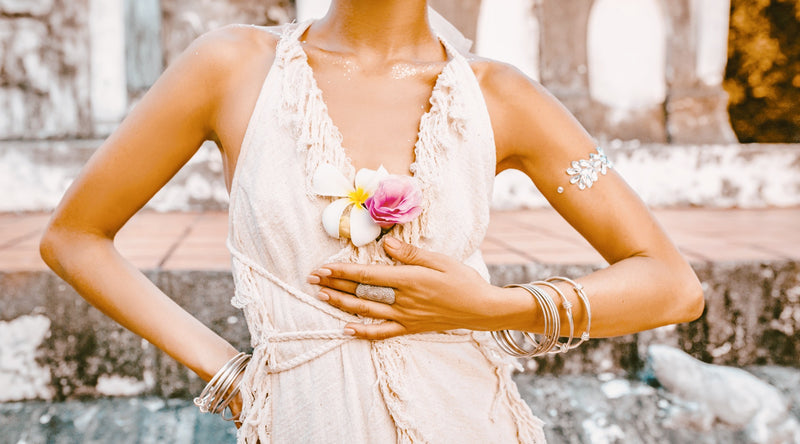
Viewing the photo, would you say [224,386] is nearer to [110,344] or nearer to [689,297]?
[689,297]

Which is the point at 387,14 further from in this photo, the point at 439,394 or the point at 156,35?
the point at 156,35

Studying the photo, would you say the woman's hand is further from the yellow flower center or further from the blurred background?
the blurred background

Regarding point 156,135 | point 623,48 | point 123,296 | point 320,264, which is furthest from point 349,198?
point 623,48

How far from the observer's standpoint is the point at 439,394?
3.99ft

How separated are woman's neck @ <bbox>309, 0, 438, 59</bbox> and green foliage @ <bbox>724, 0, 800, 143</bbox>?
646 centimetres

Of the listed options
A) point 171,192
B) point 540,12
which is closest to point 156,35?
point 171,192

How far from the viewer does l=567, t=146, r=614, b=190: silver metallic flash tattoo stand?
1.31m

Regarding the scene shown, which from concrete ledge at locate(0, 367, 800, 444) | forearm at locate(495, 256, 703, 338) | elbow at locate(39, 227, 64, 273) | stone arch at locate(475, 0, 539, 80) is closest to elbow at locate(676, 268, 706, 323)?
forearm at locate(495, 256, 703, 338)

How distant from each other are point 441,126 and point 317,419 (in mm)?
Result: 531

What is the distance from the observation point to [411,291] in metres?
1.14

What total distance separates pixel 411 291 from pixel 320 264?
159mm

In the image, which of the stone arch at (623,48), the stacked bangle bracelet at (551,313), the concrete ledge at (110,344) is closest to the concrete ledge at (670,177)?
the stone arch at (623,48)

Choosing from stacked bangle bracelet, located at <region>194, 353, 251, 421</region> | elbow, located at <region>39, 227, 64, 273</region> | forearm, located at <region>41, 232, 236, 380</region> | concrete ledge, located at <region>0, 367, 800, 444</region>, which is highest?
elbow, located at <region>39, 227, 64, 273</region>

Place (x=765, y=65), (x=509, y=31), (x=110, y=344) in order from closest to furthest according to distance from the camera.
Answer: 1. (x=110, y=344)
2. (x=509, y=31)
3. (x=765, y=65)
